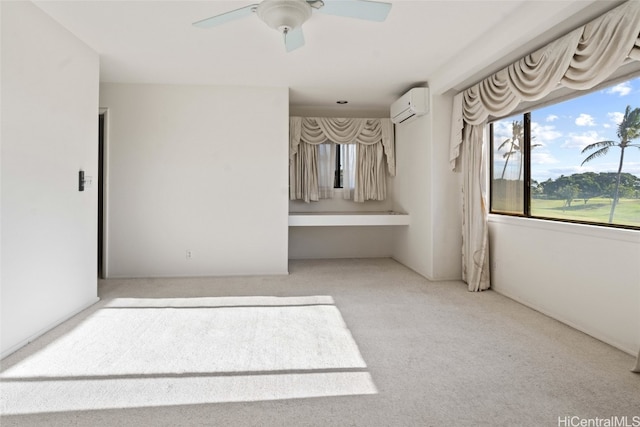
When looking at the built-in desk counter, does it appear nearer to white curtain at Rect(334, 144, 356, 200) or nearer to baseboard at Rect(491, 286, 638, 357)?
white curtain at Rect(334, 144, 356, 200)

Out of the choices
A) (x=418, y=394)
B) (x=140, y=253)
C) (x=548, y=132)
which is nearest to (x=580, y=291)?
(x=548, y=132)

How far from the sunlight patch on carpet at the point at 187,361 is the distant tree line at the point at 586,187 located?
2237 mm

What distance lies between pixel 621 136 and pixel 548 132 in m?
0.71

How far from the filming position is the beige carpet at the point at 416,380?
1643 millimetres

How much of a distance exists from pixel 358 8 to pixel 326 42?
1119 millimetres

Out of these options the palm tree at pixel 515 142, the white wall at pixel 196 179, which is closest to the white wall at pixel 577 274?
the palm tree at pixel 515 142

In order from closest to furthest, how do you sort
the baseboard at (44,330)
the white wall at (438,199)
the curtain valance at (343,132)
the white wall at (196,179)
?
the baseboard at (44,330) < the white wall at (438,199) < the white wall at (196,179) < the curtain valance at (343,132)

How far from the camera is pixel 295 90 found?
4672 millimetres

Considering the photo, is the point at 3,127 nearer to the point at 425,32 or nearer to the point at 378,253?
the point at 425,32

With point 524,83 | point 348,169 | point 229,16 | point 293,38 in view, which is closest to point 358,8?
point 293,38

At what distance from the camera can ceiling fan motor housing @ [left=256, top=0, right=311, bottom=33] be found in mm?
2162

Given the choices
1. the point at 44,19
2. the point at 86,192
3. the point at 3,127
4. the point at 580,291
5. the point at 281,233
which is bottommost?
the point at 580,291

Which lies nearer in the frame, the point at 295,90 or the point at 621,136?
the point at 621,136

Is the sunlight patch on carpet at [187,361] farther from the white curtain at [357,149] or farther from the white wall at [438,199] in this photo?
the white curtain at [357,149]
